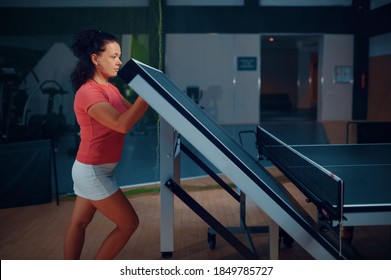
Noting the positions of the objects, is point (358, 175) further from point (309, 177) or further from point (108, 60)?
point (108, 60)

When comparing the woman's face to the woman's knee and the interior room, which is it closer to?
the woman's knee

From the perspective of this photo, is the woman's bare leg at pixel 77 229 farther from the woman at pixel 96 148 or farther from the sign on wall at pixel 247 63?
the sign on wall at pixel 247 63

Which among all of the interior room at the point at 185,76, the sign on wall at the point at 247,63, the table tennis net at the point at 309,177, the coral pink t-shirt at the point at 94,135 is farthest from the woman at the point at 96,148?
the sign on wall at the point at 247,63

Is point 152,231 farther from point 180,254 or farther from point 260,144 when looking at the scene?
point 260,144

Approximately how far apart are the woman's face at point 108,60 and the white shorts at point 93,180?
39 centimetres

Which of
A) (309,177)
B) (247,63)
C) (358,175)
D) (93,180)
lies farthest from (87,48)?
(247,63)

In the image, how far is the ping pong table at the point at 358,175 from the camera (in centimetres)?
161

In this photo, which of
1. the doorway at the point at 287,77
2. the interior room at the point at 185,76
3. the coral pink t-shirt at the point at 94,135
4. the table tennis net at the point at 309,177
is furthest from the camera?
the doorway at the point at 287,77

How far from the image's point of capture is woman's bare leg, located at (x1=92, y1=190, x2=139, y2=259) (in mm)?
1977

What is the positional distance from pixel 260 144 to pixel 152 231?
119 centimetres

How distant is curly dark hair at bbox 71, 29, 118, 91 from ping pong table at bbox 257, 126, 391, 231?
0.98m

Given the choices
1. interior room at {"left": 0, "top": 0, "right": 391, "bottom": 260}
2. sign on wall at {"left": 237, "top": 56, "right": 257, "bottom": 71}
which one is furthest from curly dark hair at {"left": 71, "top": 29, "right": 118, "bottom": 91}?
sign on wall at {"left": 237, "top": 56, "right": 257, "bottom": 71}

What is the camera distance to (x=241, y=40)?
1316 cm

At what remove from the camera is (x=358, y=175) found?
2.23 meters
